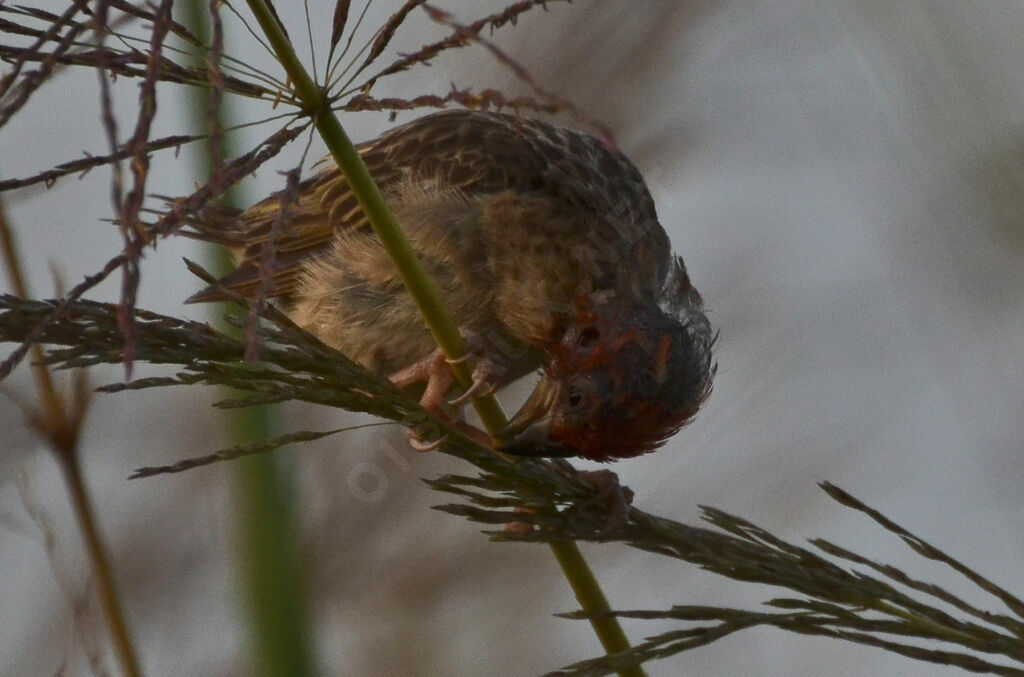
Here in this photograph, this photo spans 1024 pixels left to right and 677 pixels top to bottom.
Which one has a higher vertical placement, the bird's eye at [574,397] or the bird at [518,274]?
the bird at [518,274]

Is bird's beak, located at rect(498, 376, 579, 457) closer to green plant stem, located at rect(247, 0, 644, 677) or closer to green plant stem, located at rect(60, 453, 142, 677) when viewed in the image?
green plant stem, located at rect(247, 0, 644, 677)

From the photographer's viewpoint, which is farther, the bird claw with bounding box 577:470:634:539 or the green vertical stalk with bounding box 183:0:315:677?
the green vertical stalk with bounding box 183:0:315:677

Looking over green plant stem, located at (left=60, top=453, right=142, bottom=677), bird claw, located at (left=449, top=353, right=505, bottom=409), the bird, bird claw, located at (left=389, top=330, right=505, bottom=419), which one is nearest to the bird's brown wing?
the bird

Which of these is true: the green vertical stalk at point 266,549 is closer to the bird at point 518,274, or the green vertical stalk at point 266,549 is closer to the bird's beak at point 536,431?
the bird at point 518,274

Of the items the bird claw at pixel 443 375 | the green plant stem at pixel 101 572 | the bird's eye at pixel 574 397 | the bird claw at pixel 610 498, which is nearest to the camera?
the bird claw at pixel 610 498

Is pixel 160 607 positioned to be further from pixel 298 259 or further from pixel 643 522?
pixel 643 522

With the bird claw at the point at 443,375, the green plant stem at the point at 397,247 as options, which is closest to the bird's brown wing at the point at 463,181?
the bird claw at the point at 443,375

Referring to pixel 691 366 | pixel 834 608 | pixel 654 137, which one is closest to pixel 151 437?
pixel 654 137

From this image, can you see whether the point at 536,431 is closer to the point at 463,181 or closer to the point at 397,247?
the point at 397,247
